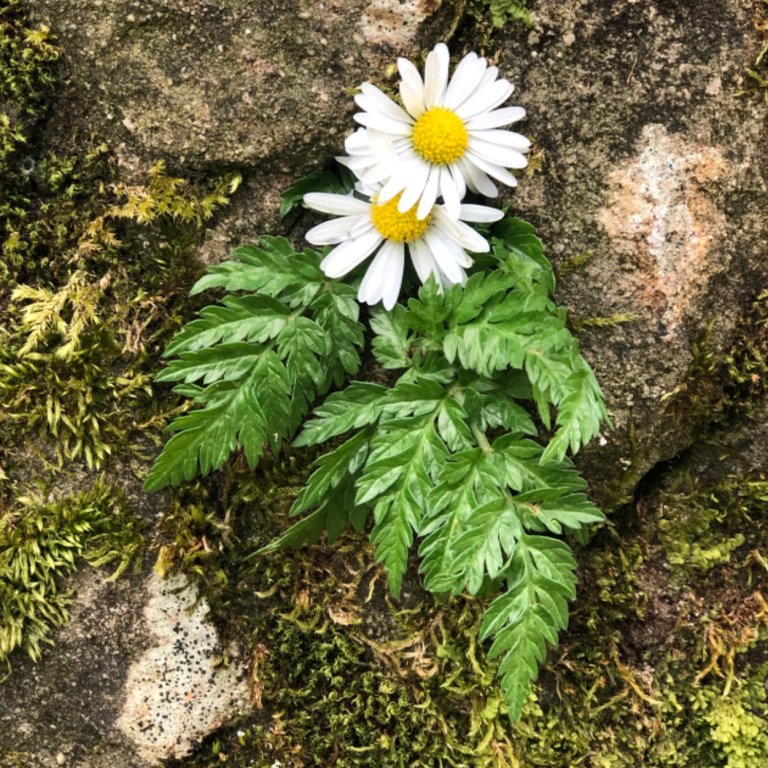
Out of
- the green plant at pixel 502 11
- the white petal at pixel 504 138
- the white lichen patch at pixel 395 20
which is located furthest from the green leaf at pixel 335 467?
the green plant at pixel 502 11

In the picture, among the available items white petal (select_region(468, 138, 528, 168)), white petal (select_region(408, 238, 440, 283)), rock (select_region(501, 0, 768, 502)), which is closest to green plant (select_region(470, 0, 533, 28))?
rock (select_region(501, 0, 768, 502))

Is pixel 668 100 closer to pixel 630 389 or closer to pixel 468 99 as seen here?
pixel 468 99

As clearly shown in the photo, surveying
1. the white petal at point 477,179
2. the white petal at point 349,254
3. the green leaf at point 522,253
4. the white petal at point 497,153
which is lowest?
the white petal at point 349,254

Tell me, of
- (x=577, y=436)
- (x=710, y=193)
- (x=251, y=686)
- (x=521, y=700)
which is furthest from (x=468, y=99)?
(x=251, y=686)

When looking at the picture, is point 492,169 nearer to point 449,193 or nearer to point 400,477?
point 449,193

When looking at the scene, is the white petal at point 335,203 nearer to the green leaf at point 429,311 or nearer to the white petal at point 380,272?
the white petal at point 380,272

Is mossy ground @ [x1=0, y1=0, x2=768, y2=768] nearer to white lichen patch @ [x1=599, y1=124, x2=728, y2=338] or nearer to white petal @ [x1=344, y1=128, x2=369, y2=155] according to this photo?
white lichen patch @ [x1=599, y1=124, x2=728, y2=338]

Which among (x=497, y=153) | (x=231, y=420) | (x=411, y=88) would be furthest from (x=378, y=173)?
(x=231, y=420)
